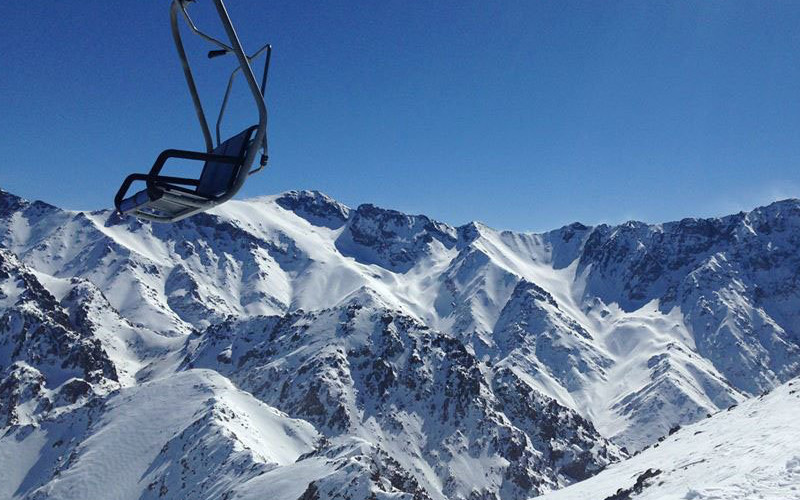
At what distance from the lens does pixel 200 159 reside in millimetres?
8547

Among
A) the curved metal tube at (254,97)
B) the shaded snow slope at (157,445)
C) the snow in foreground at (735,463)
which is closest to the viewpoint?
the curved metal tube at (254,97)

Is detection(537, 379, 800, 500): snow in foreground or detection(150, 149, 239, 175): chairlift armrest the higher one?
detection(150, 149, 239, 175): chairlift armrest

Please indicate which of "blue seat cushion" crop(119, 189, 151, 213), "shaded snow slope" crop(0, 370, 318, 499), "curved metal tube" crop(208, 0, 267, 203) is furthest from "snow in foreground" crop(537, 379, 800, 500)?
"shaded snow slope" crop(0, 370, 318, 499)

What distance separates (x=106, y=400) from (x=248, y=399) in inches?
1457

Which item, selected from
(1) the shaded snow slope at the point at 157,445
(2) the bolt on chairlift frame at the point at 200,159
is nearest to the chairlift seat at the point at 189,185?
(2) the bolt on chairlift frame at the point at 200,159

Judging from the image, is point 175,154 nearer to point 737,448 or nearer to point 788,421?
point 737,448

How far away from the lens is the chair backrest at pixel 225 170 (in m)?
8.55

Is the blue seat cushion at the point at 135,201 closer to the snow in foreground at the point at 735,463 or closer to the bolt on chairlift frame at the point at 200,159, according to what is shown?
the bolt on chairlift frame at the point at 200,159

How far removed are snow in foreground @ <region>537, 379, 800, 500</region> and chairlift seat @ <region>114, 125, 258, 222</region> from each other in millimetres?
16270

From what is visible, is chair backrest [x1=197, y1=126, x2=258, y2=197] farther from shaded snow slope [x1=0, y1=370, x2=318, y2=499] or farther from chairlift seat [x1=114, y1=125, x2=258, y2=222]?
shaded snow slope [x1=0, y1=370, x2=318, y2=499]

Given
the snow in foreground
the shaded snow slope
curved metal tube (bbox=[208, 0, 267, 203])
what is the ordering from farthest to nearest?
1. the shaded snow slope
2. the snow in foreground
3. curved metal tube (bbox=[208, 0, 267, 203])

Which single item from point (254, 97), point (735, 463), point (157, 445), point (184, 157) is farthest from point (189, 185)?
point (157, 445)

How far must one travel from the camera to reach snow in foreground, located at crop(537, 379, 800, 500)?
18609mm

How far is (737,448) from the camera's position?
2764 cm
